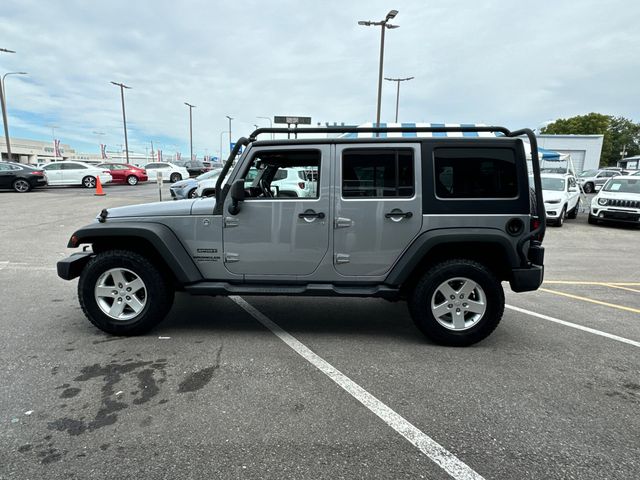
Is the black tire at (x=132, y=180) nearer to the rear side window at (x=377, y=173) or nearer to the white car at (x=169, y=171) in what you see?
the white car at (x=169, y=171)

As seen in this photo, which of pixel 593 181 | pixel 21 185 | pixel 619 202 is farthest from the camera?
pixel 593 181

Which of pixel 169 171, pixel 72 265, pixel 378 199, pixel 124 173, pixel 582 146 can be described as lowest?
pixel 72 265

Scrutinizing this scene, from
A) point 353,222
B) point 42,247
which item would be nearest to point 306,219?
point 353,222

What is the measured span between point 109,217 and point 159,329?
1238 mm

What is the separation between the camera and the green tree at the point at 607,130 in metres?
73.7

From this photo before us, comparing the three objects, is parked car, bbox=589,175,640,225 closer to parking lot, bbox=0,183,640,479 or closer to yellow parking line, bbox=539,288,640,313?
yellow parking line, bbox=539,288,640,313

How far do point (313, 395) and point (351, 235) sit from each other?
150 centimetres

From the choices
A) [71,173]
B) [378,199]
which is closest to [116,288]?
[378,199]

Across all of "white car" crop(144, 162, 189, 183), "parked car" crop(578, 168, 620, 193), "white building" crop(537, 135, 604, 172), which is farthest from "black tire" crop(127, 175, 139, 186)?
"white building" crop(537, 135, 604, 172)

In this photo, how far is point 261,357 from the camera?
138 inches

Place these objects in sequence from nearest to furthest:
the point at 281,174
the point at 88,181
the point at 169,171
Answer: the point at 281,174
the point at 88,181
the point at 169,171

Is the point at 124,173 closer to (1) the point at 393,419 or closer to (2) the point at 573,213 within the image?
(2) the point at 573,213

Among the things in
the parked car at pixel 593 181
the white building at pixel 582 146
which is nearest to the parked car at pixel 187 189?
the parked car at pixel 593 181

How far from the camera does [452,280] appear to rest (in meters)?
3.73
